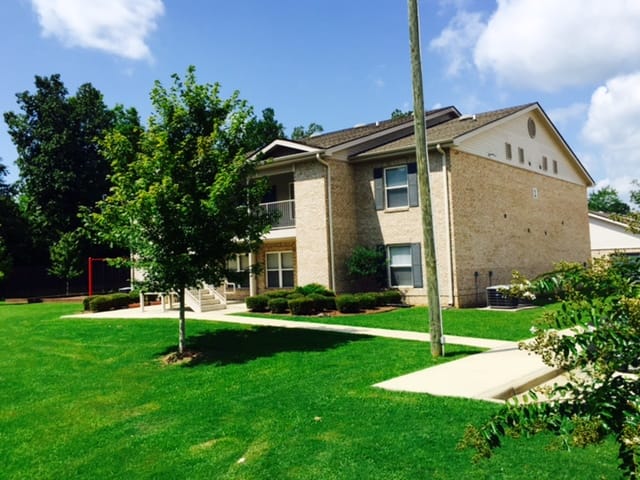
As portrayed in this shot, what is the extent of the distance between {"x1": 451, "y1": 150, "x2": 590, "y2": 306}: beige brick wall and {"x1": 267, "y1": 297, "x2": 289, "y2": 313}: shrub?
20.8 feet

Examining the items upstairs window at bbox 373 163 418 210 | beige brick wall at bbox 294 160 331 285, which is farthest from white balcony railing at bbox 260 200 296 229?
upstairs window at bbox 373 163 418 210

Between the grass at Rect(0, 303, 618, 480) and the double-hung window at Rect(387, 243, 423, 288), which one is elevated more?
the double-hung window at Rect(387, 243, 423, 288)

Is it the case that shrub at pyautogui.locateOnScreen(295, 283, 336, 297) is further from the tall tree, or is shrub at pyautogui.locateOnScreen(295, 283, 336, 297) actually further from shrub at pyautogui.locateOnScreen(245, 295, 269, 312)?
the tall tree

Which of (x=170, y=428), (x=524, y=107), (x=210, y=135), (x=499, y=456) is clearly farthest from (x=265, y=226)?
(x=524, y=107)

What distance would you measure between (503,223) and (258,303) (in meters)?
11.3

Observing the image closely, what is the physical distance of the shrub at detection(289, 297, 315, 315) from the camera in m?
17.9

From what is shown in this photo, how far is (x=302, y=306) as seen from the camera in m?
18.0

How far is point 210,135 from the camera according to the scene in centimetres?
1284

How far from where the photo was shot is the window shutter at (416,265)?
67.5 feet

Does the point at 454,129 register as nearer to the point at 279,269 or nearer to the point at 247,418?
the point at 279,269

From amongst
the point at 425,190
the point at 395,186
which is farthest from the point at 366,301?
the point at 425,190

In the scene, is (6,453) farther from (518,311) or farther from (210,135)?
(518,311)

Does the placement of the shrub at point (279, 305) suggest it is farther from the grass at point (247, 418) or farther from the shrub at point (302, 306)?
the grass at point (247, 418)

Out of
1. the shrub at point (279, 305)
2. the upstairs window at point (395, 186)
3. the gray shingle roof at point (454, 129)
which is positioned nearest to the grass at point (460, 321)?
the shrub at point (279, 305)
